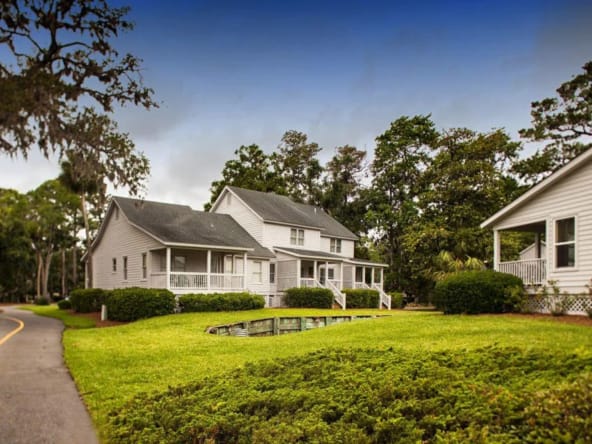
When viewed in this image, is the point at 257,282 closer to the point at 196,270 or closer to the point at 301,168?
the point at 196,270

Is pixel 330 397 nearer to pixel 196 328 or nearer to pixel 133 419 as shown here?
pixel 133 419

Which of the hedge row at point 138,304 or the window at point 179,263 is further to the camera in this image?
the window at point 179,263

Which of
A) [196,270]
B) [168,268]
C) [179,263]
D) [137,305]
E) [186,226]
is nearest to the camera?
[137,305]

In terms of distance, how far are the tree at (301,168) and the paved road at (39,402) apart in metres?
41.4

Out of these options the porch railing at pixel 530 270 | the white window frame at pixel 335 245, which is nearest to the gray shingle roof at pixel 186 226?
the white window frame at pixel 335 245

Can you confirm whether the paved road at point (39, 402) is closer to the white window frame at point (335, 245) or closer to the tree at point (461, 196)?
the tree at point (461, 196)

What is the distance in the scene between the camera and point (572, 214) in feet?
53.4

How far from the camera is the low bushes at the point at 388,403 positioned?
195 inches

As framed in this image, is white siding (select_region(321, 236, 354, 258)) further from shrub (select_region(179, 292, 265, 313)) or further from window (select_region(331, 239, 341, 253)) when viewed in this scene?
shrub (select_region(179, 292, 265, 313))

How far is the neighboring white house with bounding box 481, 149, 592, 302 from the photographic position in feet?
51.3

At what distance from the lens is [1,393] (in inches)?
337

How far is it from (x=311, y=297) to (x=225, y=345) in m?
18.3

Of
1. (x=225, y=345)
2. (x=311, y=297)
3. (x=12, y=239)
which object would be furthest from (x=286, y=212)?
(x=12, y=239)

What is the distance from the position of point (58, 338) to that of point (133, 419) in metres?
11.7
